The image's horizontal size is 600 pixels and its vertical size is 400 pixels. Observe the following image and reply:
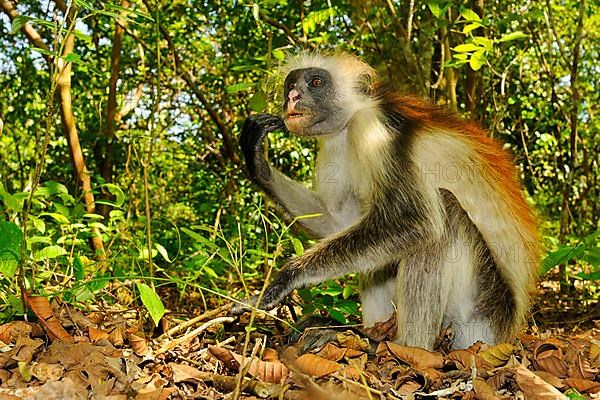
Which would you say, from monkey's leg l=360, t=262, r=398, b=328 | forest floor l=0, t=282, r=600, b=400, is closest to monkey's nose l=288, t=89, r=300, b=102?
monkey's leg l=360, t=262, r=398, b=328

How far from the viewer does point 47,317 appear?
155 inches

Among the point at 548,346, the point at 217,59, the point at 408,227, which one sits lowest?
the point at 548,346

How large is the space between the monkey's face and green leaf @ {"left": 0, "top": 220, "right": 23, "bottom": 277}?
7.06 ft

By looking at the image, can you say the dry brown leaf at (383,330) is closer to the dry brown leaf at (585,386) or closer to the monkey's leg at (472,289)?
the monkey's leg at (472,289)

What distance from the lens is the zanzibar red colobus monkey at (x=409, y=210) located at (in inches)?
182

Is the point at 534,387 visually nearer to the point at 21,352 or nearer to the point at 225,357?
the point at 225,357

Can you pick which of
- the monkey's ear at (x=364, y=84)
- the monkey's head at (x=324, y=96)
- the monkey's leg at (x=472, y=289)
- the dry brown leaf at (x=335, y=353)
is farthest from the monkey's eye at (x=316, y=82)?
the dry brown leaf at (x=335, y=353)

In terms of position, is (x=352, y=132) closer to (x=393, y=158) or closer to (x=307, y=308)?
(x=393, y=158)

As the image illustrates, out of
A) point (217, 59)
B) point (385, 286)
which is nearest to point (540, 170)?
point (217, 59)

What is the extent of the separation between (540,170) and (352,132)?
24.1 ft

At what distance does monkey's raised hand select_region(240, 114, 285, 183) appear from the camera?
213 inches

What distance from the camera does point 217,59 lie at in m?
10.9

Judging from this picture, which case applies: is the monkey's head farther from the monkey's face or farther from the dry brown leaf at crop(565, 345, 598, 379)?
the dry brown leaf at crop(565, 345, 598, 379)

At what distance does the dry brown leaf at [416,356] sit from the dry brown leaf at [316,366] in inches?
23.8
